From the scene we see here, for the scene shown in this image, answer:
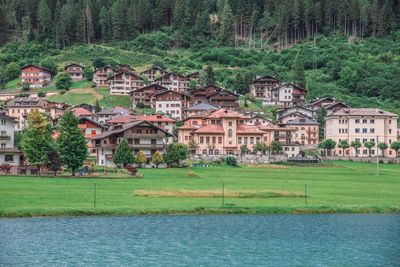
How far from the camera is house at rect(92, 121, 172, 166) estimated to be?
88.2 meters

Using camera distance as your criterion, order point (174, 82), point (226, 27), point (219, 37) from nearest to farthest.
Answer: point (174, 82), point (219, 37), point (226, 27)

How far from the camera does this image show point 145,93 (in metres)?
132

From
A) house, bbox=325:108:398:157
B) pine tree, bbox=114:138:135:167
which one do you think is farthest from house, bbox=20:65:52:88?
pine tree, bbox=114:138:135:167

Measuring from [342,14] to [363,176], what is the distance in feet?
343

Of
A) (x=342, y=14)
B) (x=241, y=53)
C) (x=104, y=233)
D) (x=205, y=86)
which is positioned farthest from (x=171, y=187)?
(x=342, y=14)

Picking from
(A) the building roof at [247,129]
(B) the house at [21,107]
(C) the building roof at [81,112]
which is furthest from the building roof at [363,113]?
(B) the house at [21,107]

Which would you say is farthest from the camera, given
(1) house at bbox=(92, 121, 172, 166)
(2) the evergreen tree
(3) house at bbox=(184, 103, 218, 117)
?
(2) the evergreen tree

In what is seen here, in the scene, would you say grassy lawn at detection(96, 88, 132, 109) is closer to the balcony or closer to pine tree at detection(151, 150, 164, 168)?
the balcony

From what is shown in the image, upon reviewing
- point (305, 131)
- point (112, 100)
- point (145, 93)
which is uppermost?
point (145, 93)

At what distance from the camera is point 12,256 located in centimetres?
3478

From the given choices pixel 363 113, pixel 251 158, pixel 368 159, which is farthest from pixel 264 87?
pixel 251 158

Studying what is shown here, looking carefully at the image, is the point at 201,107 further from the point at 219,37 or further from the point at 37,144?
the point at 219,37

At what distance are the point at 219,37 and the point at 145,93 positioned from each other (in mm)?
49711

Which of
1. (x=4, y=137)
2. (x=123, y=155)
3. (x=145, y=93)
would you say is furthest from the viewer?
(x=145, y=93)
